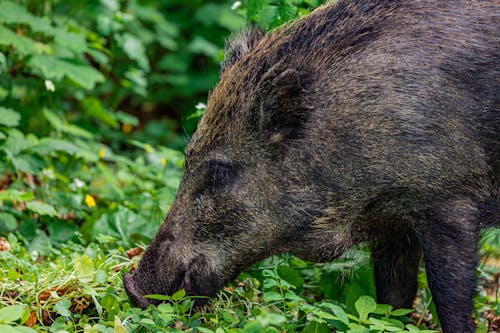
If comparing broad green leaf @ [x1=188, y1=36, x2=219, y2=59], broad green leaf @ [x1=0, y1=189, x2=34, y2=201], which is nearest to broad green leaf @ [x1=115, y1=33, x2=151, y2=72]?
broad green leaf @ [x1=0, y1=189, x2=34, y2=201]

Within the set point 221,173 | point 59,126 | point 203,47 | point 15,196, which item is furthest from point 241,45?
point 203,47

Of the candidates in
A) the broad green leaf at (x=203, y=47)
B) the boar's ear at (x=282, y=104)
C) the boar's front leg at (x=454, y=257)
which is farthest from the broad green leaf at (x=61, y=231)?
the broad green leaf at (x=203, y=47)

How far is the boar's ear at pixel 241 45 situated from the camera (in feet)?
Answer: 16.1

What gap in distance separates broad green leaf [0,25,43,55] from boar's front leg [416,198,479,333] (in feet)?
11.3

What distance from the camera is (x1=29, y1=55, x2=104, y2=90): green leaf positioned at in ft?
21.6

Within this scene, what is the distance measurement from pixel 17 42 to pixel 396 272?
3.25m

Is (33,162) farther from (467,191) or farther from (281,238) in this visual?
(467,191)

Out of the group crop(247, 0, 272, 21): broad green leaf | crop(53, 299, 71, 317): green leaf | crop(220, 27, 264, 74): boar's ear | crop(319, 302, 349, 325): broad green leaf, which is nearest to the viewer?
crop(319, 302, 349, 325): broad green leaf

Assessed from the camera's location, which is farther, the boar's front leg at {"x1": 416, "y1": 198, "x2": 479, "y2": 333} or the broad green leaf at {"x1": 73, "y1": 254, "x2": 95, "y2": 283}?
the broad green leaf at {"x1": 73, "y1": 254, "x2": 95, "y2": 283}

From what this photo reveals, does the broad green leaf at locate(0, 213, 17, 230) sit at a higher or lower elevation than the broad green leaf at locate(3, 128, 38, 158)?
lower

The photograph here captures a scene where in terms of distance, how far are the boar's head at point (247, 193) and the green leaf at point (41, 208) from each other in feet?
4.50

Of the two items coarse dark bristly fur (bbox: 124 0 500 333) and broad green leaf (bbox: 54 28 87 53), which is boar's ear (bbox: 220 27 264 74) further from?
broad green leaf (bbox: 54 28 87 53)

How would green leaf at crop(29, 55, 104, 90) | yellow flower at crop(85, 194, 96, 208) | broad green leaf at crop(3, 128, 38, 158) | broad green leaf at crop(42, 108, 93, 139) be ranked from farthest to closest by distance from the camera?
1. broad green leaf at crop(42, 108, 93, 139)
2. green leaf at crop(29, 55, 104, 90)
3. yellow flower at crop(85, 194, 96, 208)
4. broad green leaf at crop(3, 128, 38, 158)

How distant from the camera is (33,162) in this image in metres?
6.12
